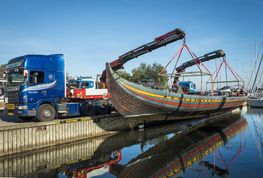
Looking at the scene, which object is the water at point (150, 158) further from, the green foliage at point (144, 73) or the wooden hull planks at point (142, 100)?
the green foliage at point (144, 73)

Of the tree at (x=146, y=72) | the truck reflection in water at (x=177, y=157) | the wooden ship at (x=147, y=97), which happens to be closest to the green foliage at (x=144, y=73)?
the tree at (x=146, y=72)

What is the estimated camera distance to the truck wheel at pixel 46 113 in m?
14.4

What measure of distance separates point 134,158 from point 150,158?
0.83 metres

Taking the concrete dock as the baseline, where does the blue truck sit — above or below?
above

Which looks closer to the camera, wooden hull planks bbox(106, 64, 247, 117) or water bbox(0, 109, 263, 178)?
water bbox(0, 109, 263, 178)

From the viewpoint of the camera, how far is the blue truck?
1380cm

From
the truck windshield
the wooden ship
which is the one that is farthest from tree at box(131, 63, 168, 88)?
the truck windshield

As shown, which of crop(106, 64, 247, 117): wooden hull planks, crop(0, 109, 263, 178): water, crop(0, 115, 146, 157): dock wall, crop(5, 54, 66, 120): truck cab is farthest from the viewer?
crop(106, 64, 247, 117): wooden hull planks

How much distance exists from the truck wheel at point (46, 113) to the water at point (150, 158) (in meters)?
2.00

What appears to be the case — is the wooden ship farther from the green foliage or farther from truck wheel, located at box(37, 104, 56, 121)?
the green foliage

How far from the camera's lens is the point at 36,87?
14273 millimetres

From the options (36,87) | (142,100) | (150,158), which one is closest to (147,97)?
(142,100)

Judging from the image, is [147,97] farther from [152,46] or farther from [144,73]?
[144,73]

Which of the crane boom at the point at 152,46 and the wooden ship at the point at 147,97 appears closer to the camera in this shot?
the wooden ship at the point at 147,97
